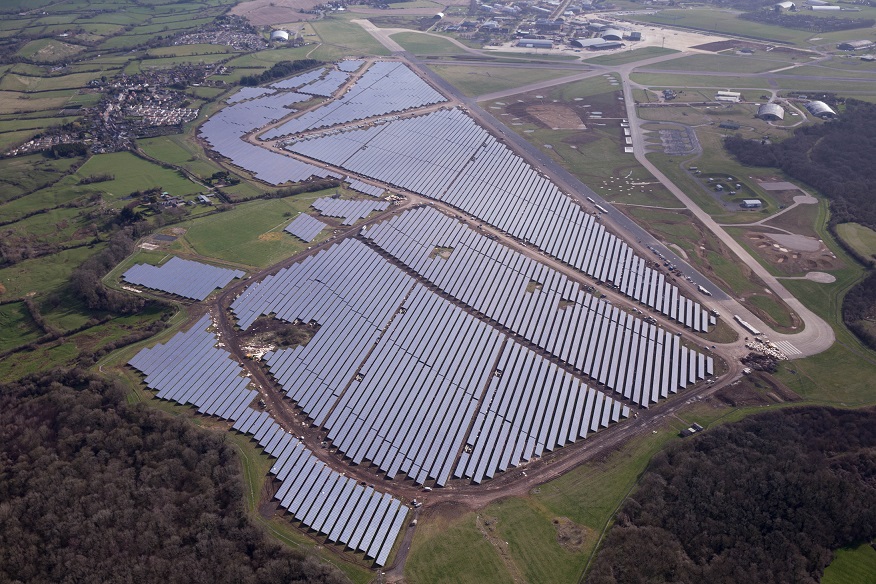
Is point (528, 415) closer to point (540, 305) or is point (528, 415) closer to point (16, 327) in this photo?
point (540, 305)

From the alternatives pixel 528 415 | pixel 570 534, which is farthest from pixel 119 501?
pixel 570 534

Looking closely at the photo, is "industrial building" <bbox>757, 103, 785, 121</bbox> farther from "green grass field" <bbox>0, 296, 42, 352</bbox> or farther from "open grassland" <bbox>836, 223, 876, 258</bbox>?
"green grass field" <bbox>0, 296, 42, 352</bbox>

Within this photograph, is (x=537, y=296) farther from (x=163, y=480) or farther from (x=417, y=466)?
(x=163, y=480)

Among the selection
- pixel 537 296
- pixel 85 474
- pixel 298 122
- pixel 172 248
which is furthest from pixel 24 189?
pixel 537 296

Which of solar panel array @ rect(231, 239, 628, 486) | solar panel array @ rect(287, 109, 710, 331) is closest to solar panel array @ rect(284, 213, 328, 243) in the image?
solar panel array @ rect(231, 239, 628, 486)

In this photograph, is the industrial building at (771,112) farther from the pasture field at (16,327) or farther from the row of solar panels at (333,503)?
the pasture field at (16,327)
